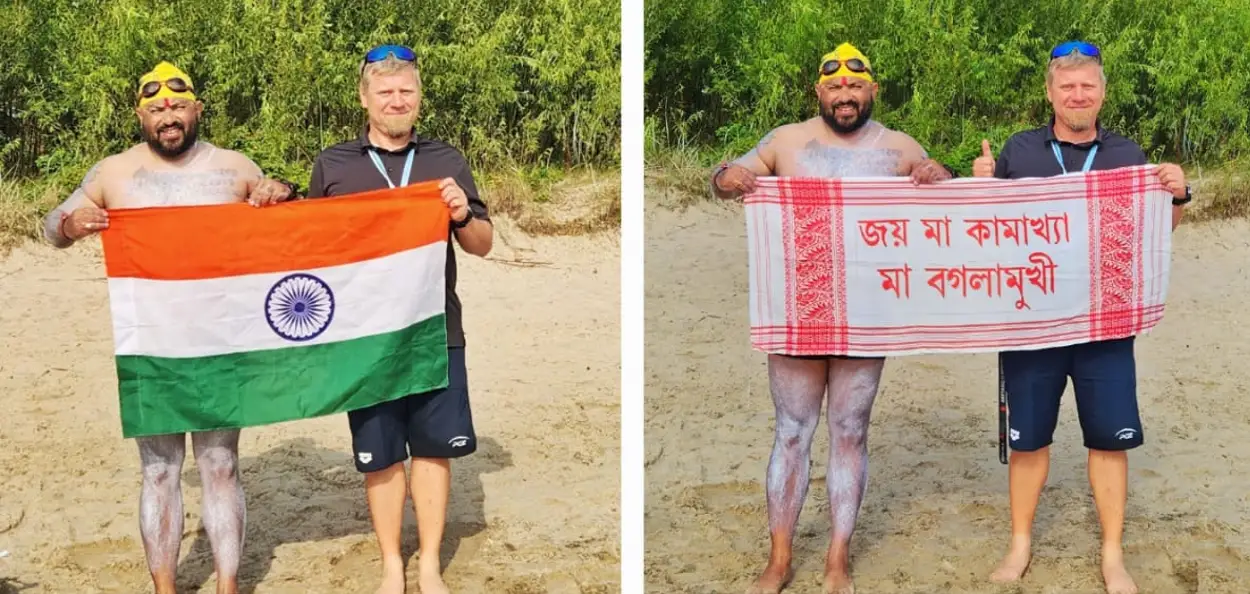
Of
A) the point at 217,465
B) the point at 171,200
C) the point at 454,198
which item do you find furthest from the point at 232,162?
the point at 217,465

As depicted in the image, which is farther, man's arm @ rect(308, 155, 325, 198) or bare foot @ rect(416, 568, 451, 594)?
bare foot @ rect(416, 568, 451, 594)

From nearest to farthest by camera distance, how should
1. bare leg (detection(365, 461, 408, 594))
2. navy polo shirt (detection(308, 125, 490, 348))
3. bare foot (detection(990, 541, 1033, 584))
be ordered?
navy polo shirt (detection(308, 125, 490, 348)), bare leg (detection(365, 461, 408, 594)), bare foot (detection(990, 541, 1033, 584))

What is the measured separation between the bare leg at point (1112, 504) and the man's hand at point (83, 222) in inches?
136

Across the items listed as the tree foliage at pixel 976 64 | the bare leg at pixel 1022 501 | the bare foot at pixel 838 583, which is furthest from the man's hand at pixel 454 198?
the tree foliage at pixel 976 64

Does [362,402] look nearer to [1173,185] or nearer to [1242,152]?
[1173,185]

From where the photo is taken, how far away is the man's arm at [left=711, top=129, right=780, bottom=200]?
5.29 meters

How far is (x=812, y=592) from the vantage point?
227 inches

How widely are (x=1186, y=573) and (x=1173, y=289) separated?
4.89 meters

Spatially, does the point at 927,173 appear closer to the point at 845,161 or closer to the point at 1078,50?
the point at 845,161

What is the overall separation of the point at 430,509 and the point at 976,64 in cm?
652

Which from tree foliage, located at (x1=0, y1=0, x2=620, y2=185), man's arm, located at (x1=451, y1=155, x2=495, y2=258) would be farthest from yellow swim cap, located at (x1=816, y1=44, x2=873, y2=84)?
tree foliage, located at (x1=0, y1=0, x2=620, y2=185)

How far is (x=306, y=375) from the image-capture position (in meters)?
5.40

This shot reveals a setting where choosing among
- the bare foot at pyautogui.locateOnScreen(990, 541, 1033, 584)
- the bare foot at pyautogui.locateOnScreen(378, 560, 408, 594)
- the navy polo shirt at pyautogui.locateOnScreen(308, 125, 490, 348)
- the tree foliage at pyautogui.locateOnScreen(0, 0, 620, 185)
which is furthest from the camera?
the tree foliage at pyautogui.locateOnScreen(0, 0, 620, 185)

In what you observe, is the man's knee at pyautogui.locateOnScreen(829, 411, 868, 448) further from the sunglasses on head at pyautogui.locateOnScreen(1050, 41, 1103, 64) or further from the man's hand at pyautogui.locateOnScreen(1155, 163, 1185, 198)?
the sunglasses on head at pyautogui.locateOnScreen(1050, 41, 1103, 64)
